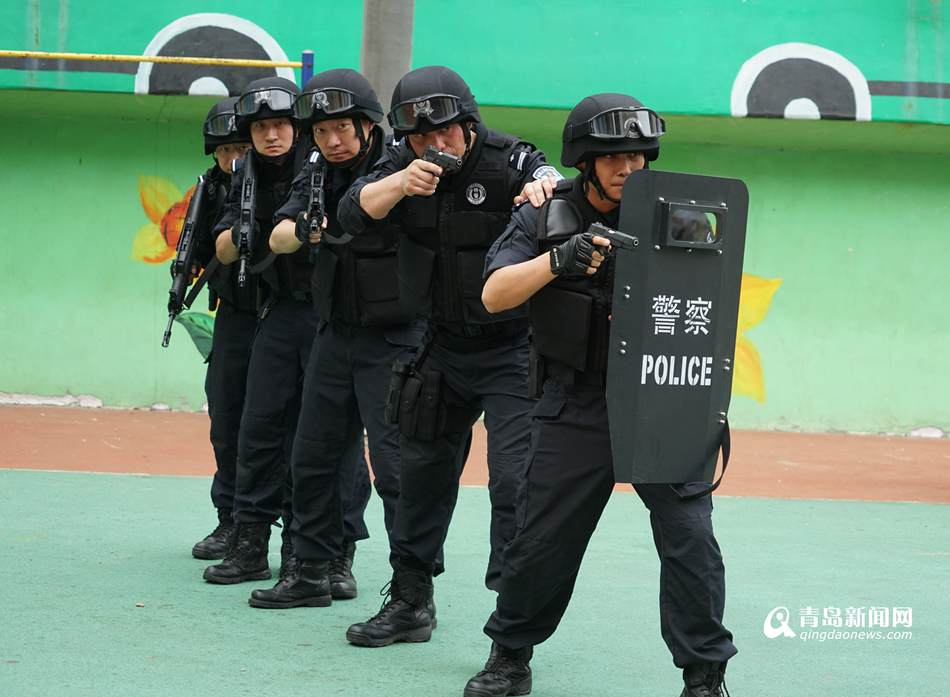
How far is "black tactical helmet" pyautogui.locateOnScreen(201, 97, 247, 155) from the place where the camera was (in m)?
6.02

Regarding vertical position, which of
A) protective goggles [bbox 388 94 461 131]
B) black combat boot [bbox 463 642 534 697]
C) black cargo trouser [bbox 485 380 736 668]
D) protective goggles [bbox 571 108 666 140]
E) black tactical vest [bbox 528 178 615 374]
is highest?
protective goggles [bbox 388 94 461 131]

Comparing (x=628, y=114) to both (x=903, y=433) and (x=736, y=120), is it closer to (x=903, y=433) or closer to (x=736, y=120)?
(x=736, y=120)

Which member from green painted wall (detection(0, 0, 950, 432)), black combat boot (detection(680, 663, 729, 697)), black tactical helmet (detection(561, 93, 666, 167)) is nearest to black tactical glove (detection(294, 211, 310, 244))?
black tactical helmet (detection(561, 93, 666, 167))

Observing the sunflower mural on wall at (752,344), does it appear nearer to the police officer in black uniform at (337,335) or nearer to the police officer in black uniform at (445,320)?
the police officer in black uniform at (337,335)

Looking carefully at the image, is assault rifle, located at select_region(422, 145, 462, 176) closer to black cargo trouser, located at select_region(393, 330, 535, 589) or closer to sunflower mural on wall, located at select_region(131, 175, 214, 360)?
black cargo trouser, located at select_region(393, 330, 535, 589)

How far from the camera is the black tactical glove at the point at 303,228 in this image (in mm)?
4930

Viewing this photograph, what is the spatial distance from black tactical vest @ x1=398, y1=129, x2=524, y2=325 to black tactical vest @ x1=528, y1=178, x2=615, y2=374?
23.7 inches

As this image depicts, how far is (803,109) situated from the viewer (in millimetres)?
11094

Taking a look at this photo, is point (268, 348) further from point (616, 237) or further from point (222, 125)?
point (616, 237)

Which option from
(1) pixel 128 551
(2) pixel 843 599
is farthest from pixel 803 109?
(1) pixel 128 551

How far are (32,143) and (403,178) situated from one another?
832cm

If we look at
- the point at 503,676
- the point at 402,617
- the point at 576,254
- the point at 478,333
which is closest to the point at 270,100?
the point at 478,333

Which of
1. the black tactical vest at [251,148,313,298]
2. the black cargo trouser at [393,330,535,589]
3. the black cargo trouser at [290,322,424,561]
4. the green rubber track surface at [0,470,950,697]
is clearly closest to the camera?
the green rubber track surface at [0,470,950,697]

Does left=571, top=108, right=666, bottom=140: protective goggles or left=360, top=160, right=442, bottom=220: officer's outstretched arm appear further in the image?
left=360, top=160, right=442, bottom=220: officer's outstretched arm
